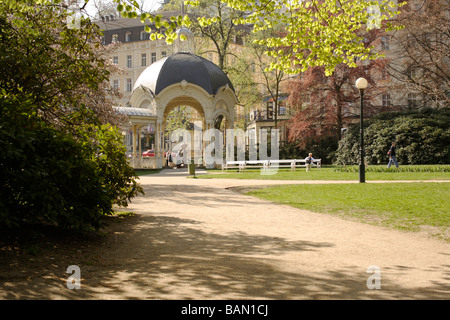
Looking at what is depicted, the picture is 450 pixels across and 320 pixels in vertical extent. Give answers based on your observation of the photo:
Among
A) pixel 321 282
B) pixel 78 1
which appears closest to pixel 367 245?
pixel 321 282

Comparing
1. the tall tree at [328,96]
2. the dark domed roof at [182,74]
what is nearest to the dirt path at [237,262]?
the dark domed roof at [182,74]

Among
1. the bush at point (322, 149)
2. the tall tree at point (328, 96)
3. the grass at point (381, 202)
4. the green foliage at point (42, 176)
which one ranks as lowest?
the grass at point (381, 202)

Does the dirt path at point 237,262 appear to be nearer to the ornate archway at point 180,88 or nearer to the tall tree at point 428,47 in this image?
the ornate archway at point 180,88

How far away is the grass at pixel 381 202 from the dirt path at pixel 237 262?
0.82 metres

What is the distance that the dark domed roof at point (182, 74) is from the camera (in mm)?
32812

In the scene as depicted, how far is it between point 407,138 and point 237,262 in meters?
25.7

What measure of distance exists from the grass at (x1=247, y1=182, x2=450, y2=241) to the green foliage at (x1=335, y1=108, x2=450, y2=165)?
45.1 feet

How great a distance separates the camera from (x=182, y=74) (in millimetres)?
32875

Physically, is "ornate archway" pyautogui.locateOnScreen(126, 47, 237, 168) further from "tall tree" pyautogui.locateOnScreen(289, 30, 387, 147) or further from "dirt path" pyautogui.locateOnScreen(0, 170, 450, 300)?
"dirt path" pyautogui.locateOnScreen(0, 170, 450, 300)

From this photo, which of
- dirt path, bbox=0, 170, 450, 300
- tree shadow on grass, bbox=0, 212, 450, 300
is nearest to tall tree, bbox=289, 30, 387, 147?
dirt path, bbox=0, 170, 450, 300

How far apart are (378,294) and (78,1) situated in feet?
69.9

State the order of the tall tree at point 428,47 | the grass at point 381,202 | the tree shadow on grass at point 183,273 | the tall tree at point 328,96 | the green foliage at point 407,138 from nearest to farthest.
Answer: the tree shadow on grass at point 183,273 < the grass at point 381,202 < the green foliage at point 407,138 < the tall tree at point 428,47 < the tall tree at point 328,96

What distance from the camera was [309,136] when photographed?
120ft

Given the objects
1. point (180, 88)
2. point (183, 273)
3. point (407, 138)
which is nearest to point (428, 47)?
point (407, 138)
